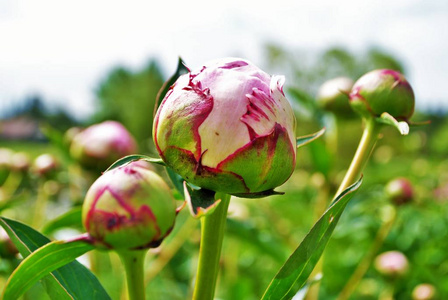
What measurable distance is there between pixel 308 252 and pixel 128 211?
0.38 ft

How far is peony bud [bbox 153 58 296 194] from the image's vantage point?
29 centimetres

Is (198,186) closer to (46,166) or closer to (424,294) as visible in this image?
(46,166)

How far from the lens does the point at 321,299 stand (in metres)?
1.35

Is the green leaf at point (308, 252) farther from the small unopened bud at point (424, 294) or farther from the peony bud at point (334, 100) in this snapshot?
the small unopened bud at point (424, 294)

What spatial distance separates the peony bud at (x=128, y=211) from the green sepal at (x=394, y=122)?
0.15 m

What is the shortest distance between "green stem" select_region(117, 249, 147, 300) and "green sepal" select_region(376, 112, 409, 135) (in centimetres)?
19

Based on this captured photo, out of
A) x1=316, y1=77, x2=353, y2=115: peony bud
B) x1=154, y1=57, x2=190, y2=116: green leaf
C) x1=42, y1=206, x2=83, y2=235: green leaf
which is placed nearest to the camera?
x1=154, y1=57, x2=190, y2=116: green leaf

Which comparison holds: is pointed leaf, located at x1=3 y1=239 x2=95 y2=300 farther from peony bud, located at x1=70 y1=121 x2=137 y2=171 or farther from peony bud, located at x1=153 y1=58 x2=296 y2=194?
peony bud, located at x1=70 y1=121 x2=137 y2=171

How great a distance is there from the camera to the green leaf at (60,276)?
0.33 metres

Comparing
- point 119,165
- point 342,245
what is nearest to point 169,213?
point 119,165

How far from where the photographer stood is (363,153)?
42 centimetres

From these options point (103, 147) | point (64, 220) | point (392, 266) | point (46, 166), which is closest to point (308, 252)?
point (64, 220)

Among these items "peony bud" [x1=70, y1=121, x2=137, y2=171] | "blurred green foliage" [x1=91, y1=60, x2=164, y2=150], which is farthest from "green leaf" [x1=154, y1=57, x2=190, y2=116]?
"blurred green foliage" [x1=91, y1=60, x2=164, y2=150]

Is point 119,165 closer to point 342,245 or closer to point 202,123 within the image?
point 202,123
